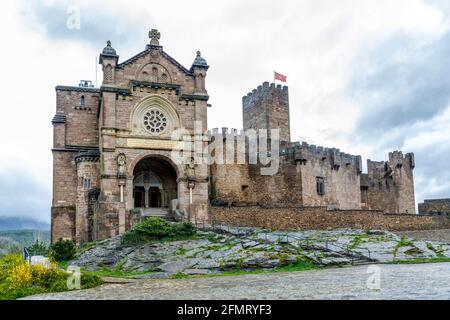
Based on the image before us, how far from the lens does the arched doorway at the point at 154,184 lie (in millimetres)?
41188

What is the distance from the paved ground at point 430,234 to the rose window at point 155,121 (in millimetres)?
18665

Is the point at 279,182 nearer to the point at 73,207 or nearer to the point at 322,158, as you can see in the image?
the point at 322,158

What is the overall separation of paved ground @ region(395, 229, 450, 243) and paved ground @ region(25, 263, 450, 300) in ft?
60.3

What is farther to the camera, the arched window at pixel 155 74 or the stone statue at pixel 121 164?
the arched window at pixel 155 74

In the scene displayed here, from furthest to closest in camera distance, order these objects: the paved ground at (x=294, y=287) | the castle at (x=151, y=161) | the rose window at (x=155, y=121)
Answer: the rose window at (x=155, y=121) → the castle at (x=151, y=161) → the paved ground at (x=294, y=287)

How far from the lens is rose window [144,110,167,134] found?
39438mm

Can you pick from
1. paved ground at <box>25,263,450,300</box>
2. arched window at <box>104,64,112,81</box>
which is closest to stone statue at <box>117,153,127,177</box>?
arched window at <box>104,64,112,81</box>

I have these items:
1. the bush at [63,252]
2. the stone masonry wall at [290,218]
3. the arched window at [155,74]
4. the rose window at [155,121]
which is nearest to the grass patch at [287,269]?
the bush at [63,252]

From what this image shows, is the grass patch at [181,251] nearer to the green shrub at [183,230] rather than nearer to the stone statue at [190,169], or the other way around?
the green shrub at [183,230]

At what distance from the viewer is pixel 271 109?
55.3m

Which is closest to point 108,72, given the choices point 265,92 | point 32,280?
point 265,92

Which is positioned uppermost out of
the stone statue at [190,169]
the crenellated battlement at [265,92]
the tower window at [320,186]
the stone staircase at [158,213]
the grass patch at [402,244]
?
the crenellated battlement at [265,92]

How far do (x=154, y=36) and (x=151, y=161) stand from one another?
9392 mm
